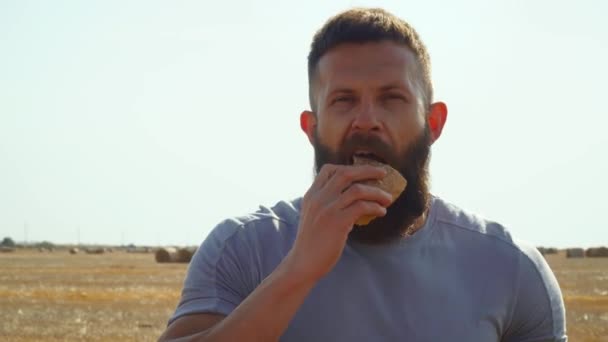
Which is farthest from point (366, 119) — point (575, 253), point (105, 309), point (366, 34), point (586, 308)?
point (575, 253)

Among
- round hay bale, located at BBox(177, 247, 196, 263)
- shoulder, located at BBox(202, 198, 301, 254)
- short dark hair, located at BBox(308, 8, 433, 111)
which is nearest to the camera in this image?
shoulder, located at BBox(202, 198, 301, 254)

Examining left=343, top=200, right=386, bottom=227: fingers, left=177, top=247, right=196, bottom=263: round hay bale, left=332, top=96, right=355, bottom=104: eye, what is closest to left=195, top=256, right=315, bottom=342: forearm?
left=343, top=200, right=386, bottom=227: fingers

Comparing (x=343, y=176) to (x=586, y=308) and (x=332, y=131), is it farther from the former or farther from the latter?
(x=586, y=308)

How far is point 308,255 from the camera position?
7.29 ft

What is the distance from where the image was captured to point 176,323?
2.46 m

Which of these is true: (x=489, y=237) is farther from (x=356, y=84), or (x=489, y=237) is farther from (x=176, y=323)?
(x=176, y=323)

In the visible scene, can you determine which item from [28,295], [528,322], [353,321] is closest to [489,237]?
[528,322]

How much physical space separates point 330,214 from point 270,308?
25 centimetres

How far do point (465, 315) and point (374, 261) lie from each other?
10.5 inches

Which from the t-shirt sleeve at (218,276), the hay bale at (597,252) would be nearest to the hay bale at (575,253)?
the hay bale at (597,252)

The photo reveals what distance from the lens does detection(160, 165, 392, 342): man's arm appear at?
87.1 inches

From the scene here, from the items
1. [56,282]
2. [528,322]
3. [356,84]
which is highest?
[356,84]

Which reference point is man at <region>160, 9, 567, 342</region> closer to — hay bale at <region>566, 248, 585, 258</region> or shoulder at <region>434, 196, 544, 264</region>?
shoulder at <region>434, 196, 544, 264</region>

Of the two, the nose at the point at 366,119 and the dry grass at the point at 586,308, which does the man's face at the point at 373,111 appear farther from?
the dry grass at the point at 586,308
